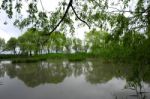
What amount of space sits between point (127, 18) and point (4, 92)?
950 cm

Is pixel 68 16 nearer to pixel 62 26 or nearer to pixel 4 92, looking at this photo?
pixel 62 26

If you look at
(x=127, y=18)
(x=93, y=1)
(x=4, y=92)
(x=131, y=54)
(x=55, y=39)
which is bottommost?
(x=4, y=92)

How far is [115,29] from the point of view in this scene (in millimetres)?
5746

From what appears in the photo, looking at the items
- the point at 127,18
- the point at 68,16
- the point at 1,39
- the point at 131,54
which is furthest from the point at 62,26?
the point at 1,39

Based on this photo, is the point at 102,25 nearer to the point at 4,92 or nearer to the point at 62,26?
the point at 62,26

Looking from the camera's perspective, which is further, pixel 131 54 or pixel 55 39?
pixel 131 54

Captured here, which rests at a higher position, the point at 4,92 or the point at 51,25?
the point at 51,25

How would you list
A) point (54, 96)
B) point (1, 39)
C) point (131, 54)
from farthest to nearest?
point (1, 39), point (54, 96), point (131, 54)

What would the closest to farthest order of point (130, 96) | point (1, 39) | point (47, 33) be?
point (47, 33)
point (130, 96)
point (1, 39)

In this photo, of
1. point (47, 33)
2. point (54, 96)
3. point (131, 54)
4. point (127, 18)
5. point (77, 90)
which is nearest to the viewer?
point (47, 33)

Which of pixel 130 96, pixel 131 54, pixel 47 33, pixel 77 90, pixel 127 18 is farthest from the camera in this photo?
pixel 77 90

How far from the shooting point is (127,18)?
5.67 m

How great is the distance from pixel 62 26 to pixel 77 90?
8.09m

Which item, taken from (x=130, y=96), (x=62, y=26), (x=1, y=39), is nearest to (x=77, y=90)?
(x=130, y=96)
